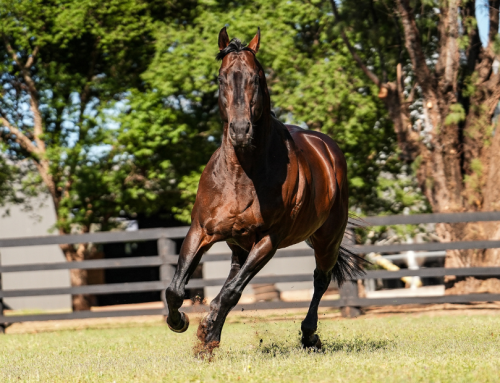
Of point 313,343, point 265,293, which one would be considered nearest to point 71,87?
point 265,293

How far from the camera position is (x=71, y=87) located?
647 inches

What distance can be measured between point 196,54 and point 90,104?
11.9 ft

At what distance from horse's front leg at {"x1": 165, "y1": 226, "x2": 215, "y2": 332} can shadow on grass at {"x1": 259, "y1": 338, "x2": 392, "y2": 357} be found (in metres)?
0.86

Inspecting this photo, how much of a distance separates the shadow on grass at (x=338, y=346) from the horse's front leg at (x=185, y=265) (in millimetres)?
859

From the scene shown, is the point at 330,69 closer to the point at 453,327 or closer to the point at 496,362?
the point at 453,327

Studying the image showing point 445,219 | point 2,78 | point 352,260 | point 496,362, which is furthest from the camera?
point 2,78

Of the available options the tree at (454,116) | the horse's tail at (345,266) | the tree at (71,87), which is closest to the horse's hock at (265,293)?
the tree at (71,87)

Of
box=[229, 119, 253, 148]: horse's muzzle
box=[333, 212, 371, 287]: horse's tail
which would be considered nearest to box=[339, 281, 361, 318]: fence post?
box=[333, 212, 371, 287]: horse's tail

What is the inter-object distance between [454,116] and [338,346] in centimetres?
642

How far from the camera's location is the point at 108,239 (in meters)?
11.2

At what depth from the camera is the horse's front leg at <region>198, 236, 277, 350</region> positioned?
4.93 m

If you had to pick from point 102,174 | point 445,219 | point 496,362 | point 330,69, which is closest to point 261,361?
point 496,362

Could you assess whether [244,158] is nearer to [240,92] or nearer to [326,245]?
[240,92]

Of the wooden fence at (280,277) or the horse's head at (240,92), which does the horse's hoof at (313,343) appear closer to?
the horse's head at (240,92)
